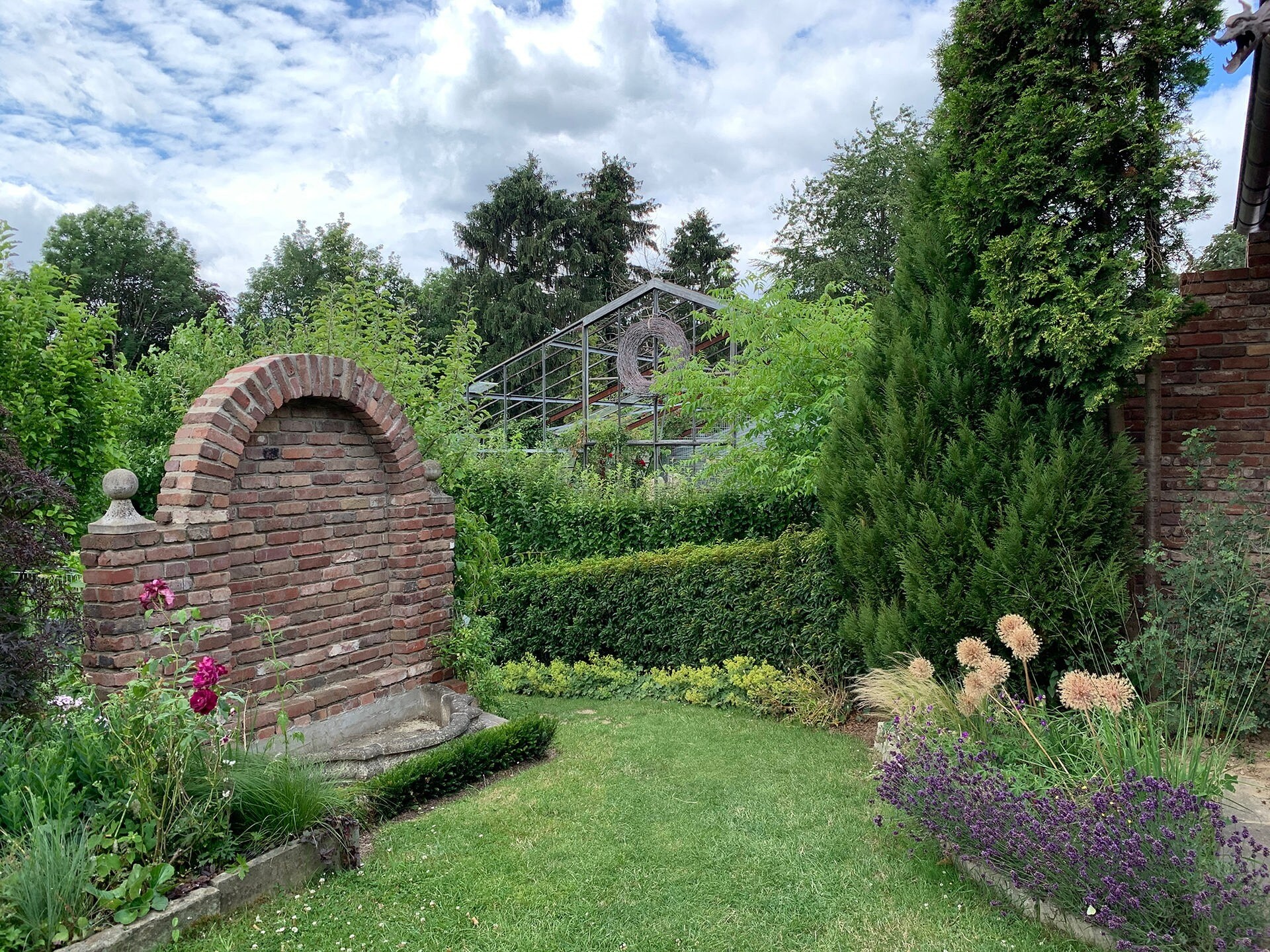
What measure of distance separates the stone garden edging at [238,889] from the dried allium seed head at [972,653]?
3127mm

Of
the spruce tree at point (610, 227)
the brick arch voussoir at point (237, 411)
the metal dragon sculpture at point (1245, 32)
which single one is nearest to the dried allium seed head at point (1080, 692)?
the metal dragon sculpture at point (1245, 32)

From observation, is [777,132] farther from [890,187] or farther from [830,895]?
[830,895]

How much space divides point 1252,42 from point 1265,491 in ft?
9.85

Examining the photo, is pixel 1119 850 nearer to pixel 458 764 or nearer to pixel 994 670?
pixel 994 670

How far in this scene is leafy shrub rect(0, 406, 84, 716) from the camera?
3.02 meters

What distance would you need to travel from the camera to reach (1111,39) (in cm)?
453

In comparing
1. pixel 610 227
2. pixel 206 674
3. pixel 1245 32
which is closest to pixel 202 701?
pixel 206 674

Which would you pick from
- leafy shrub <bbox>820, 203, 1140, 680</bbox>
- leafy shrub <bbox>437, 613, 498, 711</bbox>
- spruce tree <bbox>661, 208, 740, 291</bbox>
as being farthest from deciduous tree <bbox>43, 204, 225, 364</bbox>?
leafy shrub <bbox>820, 203, 1140, 680</bbox>

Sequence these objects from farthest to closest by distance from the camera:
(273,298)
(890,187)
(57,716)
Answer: (273,298) → (890,187) → (57,716)

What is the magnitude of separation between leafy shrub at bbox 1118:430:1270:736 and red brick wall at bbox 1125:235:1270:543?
215 millimetres

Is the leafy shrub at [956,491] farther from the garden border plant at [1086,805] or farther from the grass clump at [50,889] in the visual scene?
the grass clump at [50,889]

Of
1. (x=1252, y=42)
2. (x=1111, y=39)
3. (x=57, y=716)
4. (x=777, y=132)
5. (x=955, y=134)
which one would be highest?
(x=777, y=132)

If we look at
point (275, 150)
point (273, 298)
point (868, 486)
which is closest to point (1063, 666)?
point (868, 486)

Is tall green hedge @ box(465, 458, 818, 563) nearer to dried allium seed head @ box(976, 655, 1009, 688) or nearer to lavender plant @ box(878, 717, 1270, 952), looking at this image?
A: dried allium seed head @ box(976, 655, 1009, 688)
